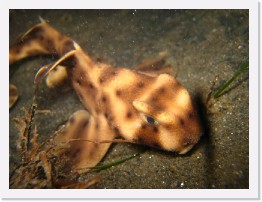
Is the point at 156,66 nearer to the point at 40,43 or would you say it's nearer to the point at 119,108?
the point at 119,108

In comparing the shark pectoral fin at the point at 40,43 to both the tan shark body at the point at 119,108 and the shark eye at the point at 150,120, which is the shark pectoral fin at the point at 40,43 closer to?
the tan shark body at the point at 119,108

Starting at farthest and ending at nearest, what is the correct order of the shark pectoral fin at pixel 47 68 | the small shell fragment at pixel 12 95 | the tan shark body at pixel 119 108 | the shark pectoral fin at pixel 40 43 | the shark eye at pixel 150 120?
the small shell fragment at pixel 12 95, the shark pectoral fin at pixel 40 43, the shark pectoral fin at pixel 47 68, the shark eye at pixel 150 120, the tan shark body at pixel 119 108

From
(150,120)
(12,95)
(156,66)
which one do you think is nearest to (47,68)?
(12,95)

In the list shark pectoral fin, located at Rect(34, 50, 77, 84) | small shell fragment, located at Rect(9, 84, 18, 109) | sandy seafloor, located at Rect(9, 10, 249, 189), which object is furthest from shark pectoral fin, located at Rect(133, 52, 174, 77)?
small shell fragment, located at Rect(9, 84, 18, 109)

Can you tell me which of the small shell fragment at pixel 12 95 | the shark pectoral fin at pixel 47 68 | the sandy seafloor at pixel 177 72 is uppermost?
the shark pectoral fin at pixel 47 68

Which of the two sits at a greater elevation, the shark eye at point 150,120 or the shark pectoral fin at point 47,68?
the shark pectoral fin at point 47,68

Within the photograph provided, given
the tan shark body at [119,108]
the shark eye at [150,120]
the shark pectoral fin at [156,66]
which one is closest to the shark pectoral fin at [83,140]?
the tan shark body at [119,108]
